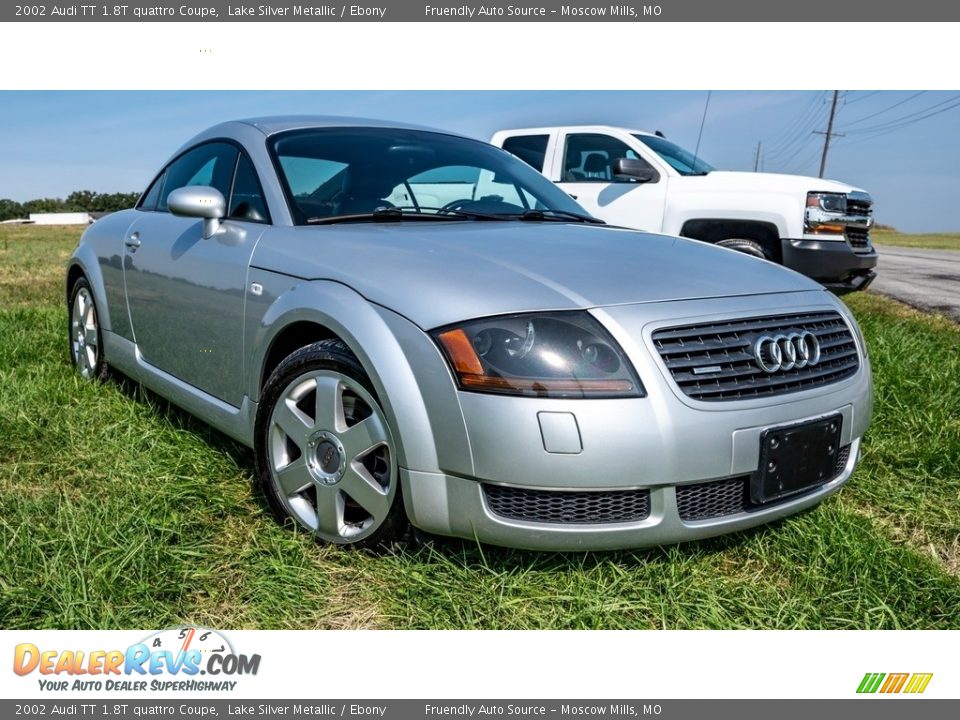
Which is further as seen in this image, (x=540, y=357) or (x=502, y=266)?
(x=502, y=266)

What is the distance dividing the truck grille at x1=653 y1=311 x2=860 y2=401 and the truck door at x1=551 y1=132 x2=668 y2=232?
210 inches

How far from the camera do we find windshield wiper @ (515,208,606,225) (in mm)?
3400

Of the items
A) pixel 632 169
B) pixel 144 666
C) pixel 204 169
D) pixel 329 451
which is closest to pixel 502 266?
pixel 329 451

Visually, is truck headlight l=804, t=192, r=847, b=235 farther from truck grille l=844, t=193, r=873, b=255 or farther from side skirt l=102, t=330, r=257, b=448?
side skirt l=102, t=330, r=257, b=448

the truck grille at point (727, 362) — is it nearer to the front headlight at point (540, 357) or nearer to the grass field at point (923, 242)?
the front headlight at point (540, 357)

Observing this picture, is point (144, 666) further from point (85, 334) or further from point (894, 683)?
point (85, 334)

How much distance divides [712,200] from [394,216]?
492 centimetres

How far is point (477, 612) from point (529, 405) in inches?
25.2

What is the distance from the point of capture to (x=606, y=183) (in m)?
8.03

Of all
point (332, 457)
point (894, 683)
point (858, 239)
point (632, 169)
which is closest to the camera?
point (894, 683)

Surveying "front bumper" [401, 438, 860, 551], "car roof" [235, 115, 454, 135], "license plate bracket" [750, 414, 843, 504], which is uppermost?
"car roof" [235, 115, 454, 135]

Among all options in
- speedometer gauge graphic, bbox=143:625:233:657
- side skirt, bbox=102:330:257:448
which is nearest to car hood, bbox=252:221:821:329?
side skirt, bbox=102:330:257:448

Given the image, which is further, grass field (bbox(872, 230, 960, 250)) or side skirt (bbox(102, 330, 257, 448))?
grass field (bbox(872, 230, 960, 250))

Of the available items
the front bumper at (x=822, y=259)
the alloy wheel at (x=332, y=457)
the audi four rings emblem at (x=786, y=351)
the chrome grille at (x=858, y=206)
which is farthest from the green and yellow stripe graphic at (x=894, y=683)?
the chrome grille at (x=858, y=206)
